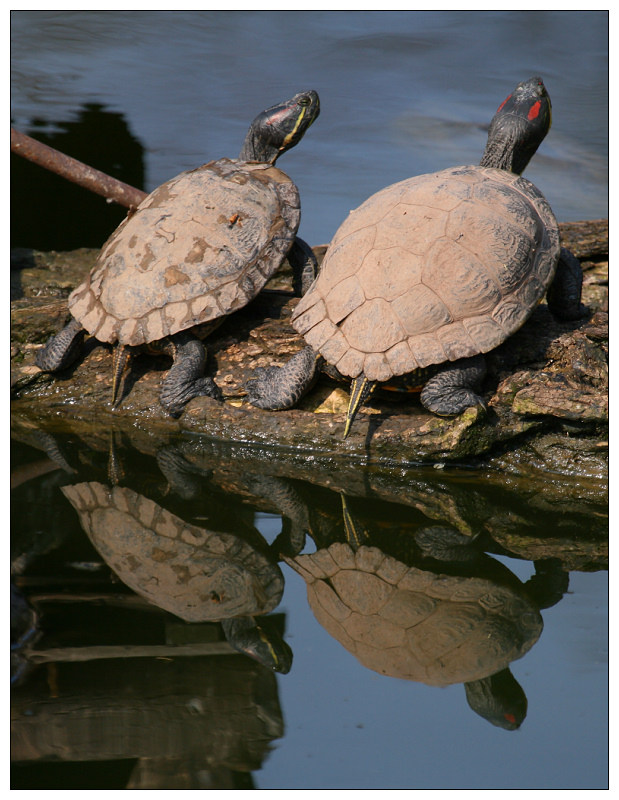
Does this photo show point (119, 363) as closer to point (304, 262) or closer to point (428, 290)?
point (304, 262)

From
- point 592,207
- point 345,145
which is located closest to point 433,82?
point 345,145

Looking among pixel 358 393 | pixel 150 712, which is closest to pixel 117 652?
pixel 150 712

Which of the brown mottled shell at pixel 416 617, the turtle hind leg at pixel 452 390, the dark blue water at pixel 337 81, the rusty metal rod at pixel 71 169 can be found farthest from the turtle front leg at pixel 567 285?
the dark blue water at pixel 337 81

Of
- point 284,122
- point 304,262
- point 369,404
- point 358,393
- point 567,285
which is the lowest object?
point 369,404

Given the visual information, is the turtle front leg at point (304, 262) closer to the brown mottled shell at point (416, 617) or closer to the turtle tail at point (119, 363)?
the turtle tail at point (119, 363)

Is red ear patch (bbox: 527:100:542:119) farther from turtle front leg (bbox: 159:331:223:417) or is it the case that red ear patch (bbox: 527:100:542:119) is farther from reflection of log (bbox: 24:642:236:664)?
reflection of log (bbox: 24:642:236:664)
